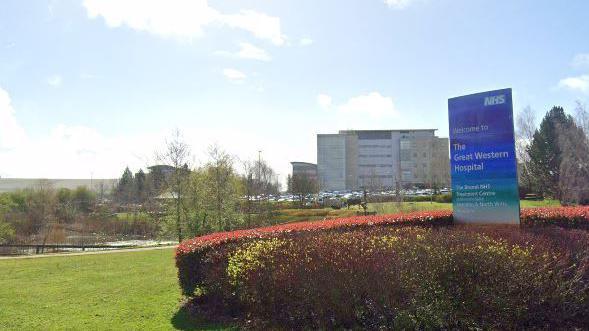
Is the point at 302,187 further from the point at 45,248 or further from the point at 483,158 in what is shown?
the point at 483,158

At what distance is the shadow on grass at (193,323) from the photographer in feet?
20.6

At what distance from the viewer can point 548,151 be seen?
4538cm

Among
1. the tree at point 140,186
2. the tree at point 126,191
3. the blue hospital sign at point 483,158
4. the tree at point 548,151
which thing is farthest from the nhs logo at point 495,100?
the tree at point 126,191

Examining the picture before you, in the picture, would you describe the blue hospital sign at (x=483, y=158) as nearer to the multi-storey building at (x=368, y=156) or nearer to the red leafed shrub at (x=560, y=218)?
the red leafed shrub at (x=560, y=218)

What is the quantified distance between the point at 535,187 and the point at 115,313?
4609 cm

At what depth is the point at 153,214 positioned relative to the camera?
3878 cm

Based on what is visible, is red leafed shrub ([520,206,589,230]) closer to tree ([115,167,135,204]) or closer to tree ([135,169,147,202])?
tree ([135,169,147,202])

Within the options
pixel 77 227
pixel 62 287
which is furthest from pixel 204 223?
pixel 77 227

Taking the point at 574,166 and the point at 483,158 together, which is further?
the point at 574,166

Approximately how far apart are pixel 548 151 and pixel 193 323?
46.6 m

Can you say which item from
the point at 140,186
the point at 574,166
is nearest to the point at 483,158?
the point at 574,166

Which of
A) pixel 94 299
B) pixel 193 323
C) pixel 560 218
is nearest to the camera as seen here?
pixel 193 323

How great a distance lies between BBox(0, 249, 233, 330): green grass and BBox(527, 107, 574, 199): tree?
133ft

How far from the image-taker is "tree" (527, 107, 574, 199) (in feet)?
144
